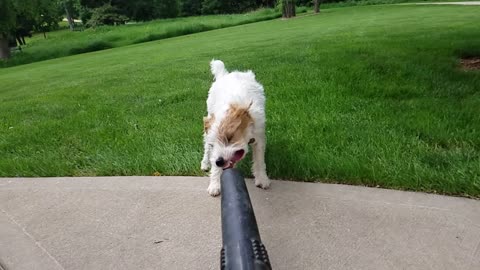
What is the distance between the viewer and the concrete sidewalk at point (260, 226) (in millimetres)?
2477

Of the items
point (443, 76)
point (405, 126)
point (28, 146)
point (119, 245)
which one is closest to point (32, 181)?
point (28, 146)

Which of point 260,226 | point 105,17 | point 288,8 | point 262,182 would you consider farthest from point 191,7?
point 260,226

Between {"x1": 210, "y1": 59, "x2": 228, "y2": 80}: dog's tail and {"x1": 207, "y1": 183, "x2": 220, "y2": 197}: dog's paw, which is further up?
{"x1": 210, "y1": 59, "x2": 228, "y2": 80}: dog's tail

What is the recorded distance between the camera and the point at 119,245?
279 cm

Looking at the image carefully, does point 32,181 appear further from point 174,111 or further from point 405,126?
point 405,126

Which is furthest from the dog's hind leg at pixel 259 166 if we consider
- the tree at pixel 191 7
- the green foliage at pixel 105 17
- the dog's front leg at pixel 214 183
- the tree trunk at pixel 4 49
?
the tree at pixel 191 7

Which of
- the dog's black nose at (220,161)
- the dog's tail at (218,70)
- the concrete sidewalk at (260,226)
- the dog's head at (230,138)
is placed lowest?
the concrete sidewalk at (260,226)

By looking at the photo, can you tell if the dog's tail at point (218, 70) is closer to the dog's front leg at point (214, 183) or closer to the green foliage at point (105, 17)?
the dog's front leg at point (214, 183)

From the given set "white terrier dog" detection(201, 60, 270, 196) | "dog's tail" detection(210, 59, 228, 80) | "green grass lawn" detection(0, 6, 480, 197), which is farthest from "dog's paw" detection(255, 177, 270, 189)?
"dog's tail" detection(210, 59, 228, 80)

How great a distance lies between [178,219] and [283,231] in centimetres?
80

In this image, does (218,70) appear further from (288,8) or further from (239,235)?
(288,8)

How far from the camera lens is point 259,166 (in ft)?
11.6

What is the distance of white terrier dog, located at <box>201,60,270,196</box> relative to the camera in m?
2.88

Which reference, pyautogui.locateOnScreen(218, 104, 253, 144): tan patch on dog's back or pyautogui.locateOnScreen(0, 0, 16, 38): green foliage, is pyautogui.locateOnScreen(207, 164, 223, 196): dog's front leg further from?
pyautogui.locateOnScreen(0, 0, 16, 38): green foliage
